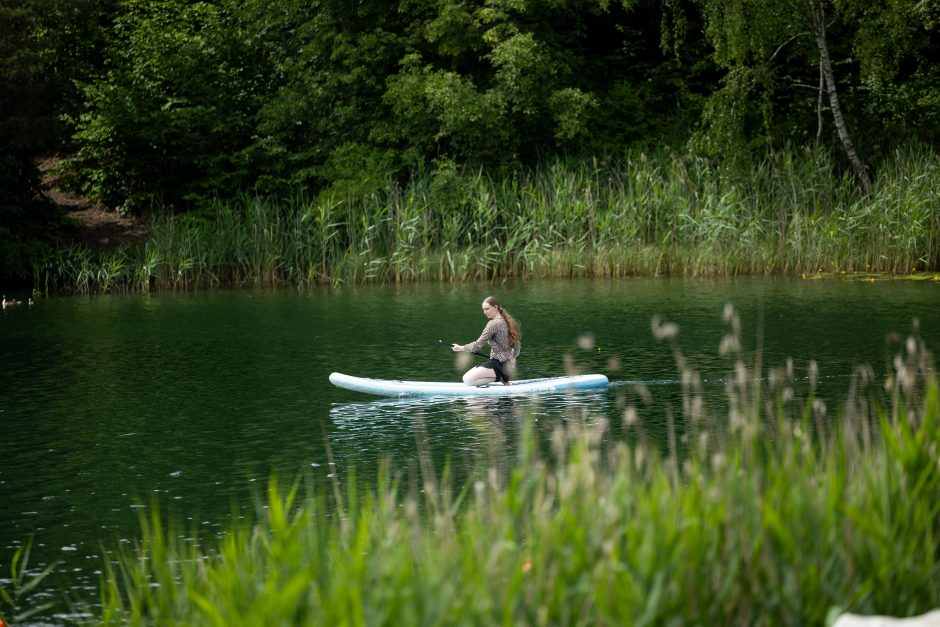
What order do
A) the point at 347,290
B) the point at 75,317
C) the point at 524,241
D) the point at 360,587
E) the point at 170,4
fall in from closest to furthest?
the point at 360,587
the point at 75,317
the point at 347,290
the point at 524,241
the point at 170,4

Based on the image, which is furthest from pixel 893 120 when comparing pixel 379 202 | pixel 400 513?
pixel 400 513

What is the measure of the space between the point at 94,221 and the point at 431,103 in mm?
8871

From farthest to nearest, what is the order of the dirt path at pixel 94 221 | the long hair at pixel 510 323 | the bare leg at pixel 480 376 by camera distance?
the dirt path at pixel 94 221, the bare leg at pixel 480 376, the long hair at pixel 510 323

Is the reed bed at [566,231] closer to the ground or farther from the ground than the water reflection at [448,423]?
farther from the ground

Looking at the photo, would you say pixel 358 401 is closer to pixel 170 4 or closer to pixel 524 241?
pixel 524 241

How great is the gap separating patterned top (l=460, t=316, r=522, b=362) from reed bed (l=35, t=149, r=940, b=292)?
37.8ft

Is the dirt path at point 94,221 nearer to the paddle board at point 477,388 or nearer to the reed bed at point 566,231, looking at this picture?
the reed bed at point 566,231

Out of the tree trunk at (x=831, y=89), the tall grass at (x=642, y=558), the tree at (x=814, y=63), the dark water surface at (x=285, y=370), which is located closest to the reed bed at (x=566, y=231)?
the tree trunk at (x=831, y=89)

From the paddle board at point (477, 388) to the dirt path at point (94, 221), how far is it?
17779 mm

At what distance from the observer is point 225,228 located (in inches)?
1107

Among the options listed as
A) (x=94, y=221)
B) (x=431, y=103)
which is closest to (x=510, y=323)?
(x=431, y=103)

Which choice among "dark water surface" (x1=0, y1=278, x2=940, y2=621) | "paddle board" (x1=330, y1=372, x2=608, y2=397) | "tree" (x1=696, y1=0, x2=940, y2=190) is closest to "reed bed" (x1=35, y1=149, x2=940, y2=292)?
"tree" (x1=696, y1=0, x2=940, y2=190)

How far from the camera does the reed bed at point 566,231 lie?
23875 millimetres

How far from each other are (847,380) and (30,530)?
8034mm
